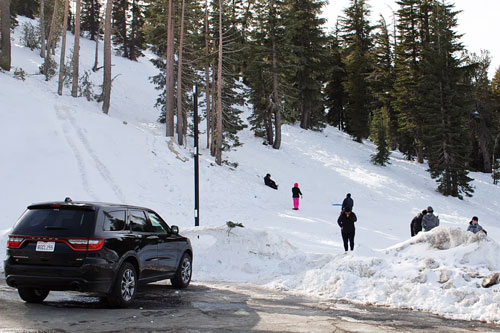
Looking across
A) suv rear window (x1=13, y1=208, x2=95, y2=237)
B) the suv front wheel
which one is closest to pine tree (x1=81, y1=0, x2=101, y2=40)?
the suv front wheel

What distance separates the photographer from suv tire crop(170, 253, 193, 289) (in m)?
9.48

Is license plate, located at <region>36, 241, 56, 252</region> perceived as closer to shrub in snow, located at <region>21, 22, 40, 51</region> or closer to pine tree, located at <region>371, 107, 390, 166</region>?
pine tree, located at <region>371, 107, 390, 166</region>

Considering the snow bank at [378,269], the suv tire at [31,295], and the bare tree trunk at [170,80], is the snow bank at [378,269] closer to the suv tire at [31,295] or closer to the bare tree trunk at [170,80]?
the suv tire at [31,295]

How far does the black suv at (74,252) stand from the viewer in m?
6.80

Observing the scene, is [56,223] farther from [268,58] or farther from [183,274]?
[268,58]

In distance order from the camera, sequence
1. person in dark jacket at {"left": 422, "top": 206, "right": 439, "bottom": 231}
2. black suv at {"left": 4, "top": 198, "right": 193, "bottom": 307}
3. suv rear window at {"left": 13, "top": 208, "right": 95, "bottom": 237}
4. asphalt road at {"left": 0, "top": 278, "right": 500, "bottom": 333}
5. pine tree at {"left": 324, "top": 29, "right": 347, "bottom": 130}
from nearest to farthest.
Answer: asphalt road at {"left": 0, "top": 278, "right": 500, "bottom": 333}
black suv at {"left": 4, "top": 198, "right": 193, "bottom": 307}
suv rear window at {"left": 13, "top": 208, "right": 95, "bottom": 237}
person in dark jacket at {"left": 422, "top": 206, "right": 439, "bottom": 231}
pine tree at {"left": 324, "top": 29, "right": 347, "bottom": 130}

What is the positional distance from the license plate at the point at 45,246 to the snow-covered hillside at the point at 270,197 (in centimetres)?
510

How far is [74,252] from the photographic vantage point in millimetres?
6809

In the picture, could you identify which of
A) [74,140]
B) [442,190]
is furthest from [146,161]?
[442,190]

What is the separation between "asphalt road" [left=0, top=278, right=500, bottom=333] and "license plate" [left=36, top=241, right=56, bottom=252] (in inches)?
35.6

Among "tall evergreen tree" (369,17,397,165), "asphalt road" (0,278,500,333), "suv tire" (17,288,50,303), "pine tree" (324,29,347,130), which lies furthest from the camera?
"pine tree" (324,29,347,130)

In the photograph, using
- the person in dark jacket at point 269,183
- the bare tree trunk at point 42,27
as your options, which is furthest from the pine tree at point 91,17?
the person in dark jacket at point 269,183

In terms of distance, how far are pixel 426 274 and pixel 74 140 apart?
61.7 ft

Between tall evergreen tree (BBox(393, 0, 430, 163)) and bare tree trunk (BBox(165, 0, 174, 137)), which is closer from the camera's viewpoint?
bare tree trunk (BBox(165, 0, 174, 137))
